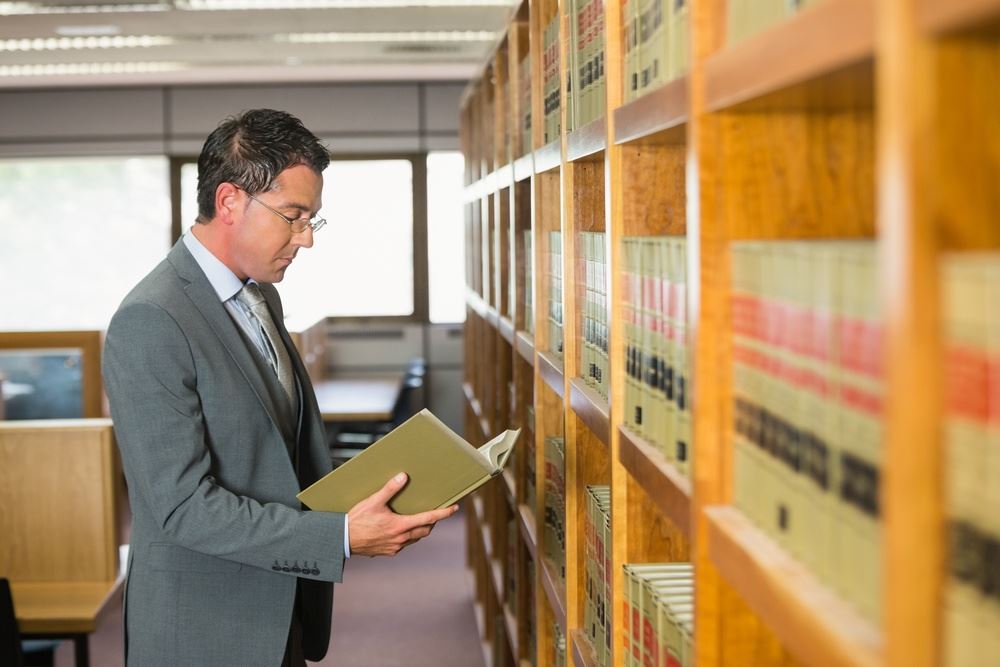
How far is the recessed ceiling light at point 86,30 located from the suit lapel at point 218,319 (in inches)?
148

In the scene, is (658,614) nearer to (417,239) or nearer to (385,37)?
(385,37)

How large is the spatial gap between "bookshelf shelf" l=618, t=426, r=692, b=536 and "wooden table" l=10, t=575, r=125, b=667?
217cm

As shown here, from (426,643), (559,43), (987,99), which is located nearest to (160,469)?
(559,43)

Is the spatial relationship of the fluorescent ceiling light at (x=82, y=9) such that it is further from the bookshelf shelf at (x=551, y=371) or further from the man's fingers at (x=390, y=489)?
the man's fingers at (x=390, y=489)

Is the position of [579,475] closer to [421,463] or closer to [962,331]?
[421,463]

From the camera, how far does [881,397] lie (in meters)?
0.79

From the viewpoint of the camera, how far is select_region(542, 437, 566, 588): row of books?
7.97 ft

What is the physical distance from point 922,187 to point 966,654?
28 centimetres

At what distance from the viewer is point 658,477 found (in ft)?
4.59

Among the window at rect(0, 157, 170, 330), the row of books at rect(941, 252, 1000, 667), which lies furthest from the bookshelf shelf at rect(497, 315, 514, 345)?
the window at rect(0, 157, 170, 330)

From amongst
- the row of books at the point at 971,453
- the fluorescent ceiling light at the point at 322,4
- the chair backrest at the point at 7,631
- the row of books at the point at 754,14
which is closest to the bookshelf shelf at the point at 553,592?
the chair backrest at the point at 7,631

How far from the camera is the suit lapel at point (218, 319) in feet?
7.02

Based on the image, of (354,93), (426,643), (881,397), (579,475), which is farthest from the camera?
(354,93)

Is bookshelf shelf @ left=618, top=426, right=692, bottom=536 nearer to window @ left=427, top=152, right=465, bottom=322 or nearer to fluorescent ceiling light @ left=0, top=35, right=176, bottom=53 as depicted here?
fluorescent ceiling light @ left=0, top=35, right=176, bottom=53
